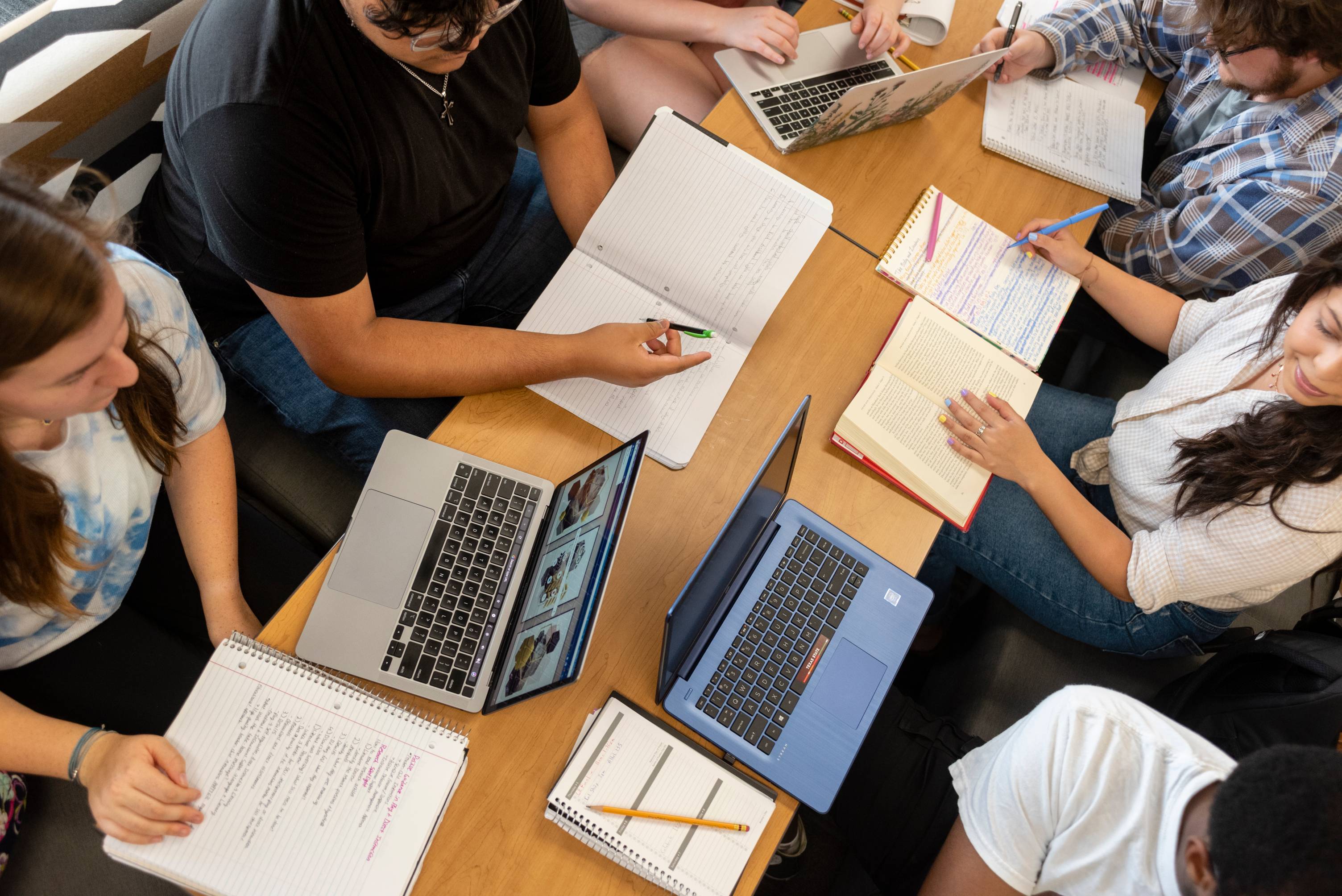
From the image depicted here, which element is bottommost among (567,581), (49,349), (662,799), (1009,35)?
(662,799)

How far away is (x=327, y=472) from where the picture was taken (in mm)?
1428

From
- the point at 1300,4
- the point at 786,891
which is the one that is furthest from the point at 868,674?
the point at 1300,4

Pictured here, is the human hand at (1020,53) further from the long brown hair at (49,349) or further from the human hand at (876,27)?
the long brown hair at (49,349)

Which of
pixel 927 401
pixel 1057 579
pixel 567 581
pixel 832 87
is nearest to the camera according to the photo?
pixel 567 581

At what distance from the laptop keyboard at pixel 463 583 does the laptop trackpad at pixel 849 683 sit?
44cm

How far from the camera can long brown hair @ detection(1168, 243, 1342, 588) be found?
1143 millimetres

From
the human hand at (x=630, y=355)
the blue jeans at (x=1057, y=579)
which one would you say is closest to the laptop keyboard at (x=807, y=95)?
the human hand at (x=630, y=355)

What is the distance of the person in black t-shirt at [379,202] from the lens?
946 millimetres

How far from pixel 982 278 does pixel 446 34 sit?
0.97 meters

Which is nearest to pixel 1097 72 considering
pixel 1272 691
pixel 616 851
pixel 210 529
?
pixel 1272 691

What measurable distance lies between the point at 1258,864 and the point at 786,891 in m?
1.09

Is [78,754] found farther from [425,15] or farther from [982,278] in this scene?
[982,278]

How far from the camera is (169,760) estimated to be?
85cm

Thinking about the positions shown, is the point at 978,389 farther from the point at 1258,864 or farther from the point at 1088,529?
the point at 1258,864
